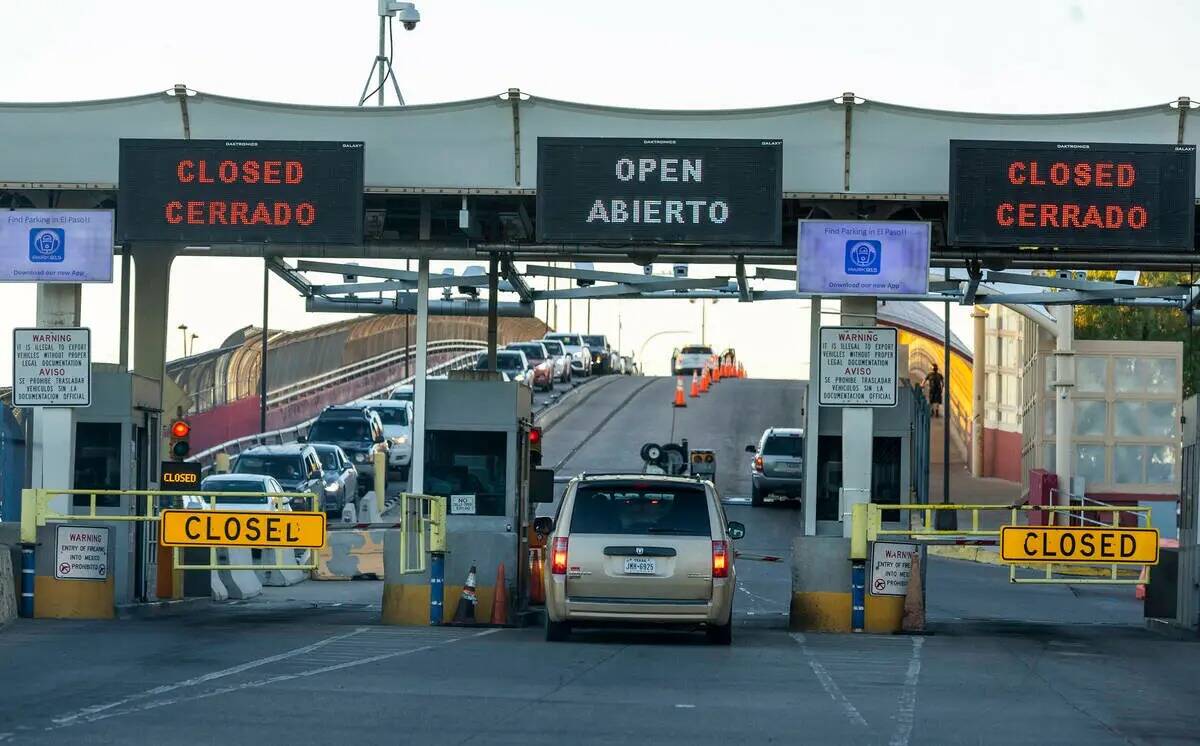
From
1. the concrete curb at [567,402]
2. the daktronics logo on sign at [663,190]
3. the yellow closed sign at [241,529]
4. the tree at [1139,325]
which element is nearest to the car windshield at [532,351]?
the concrete curb at [567,402]

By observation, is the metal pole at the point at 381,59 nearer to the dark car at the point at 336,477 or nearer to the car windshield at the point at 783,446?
the dark car at the point at 336,477

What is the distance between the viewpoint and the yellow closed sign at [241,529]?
1905 cm

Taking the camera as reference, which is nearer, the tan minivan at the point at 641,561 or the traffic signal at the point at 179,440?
the tan minivan at the point at 641,561

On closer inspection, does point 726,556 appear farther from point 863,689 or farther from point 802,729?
point 802,729

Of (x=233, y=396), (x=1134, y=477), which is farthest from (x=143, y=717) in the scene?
(x=233, y=396)

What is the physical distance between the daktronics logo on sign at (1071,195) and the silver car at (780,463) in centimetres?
2189

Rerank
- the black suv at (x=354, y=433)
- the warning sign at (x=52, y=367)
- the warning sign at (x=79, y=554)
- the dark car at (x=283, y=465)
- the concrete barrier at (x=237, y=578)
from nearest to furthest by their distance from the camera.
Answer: the warning sign at (x=79, y=554) < the warning sign at (x=52, y=367) < the concrete barrier at (x=237, y=578) < the dark car at (x=283, y=465) < the black suv at (x=354, y=433)

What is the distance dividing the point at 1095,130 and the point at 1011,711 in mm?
10338

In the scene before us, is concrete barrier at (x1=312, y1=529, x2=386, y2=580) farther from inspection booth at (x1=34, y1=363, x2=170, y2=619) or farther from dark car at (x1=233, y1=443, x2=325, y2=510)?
inspection booth at (x1=34, y1=363, x2=170, y2=619)

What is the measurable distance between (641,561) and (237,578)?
522 inches

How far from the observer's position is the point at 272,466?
3919 cm

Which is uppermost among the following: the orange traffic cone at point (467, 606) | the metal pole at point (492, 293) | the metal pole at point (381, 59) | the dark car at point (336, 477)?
the metal pole at point (381, 59)

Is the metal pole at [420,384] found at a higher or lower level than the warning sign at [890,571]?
higher

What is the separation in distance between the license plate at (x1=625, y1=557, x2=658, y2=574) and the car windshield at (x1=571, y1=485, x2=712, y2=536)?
28 centimetres
